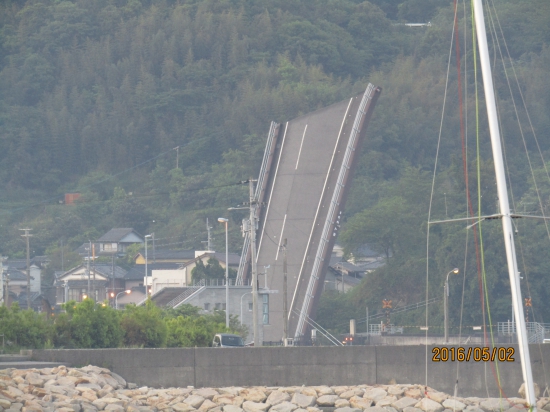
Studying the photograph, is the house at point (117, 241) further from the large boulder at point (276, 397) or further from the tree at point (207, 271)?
the large boulder at point (276, 397)

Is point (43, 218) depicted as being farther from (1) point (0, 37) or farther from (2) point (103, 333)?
(2) point (103, 333)

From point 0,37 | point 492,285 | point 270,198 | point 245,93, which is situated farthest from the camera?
point 0,37

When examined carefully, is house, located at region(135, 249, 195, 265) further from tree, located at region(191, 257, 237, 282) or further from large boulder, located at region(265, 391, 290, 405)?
large boulder, located at region(265, 391, 290, 405)

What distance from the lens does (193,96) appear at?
344 ft

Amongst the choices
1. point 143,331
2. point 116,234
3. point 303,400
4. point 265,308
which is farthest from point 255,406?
point 116,234

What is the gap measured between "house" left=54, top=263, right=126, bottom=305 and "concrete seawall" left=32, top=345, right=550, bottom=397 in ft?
119

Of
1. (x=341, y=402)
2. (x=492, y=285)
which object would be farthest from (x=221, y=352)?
(x=492, y=285)

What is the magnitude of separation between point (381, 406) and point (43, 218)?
69.2 metres

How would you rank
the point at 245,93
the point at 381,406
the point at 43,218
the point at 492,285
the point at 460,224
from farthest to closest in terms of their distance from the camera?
the point at 245,93 < the point at 43,218 < the point at 460,224 < the point at 492,285 < the point at 381,406

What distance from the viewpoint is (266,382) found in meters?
18.2

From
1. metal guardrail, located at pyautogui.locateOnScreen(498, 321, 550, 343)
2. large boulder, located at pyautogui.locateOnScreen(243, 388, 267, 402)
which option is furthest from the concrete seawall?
metal guardrail, located at pyautogui.locateOnScreen(498, 321, 550, 343)

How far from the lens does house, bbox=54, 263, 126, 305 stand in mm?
56094

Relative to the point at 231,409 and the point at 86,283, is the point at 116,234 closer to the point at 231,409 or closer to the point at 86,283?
the point at 86,283
